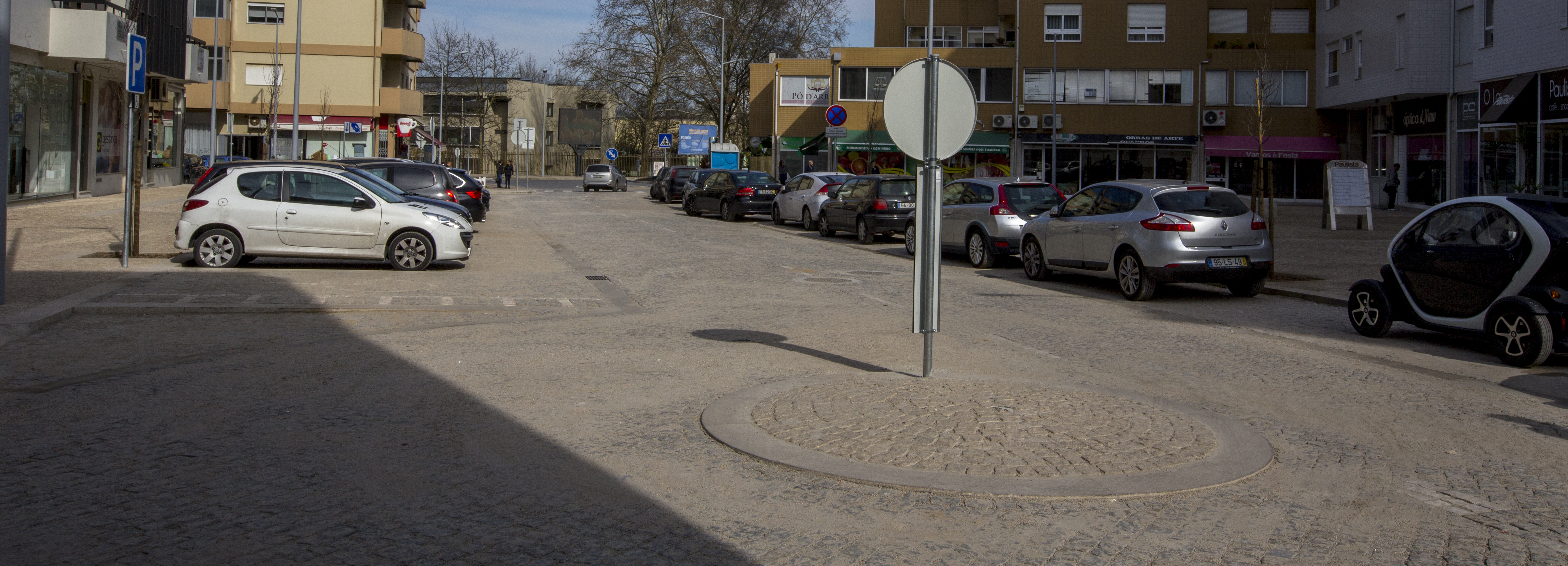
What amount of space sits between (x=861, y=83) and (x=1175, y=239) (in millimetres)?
43745

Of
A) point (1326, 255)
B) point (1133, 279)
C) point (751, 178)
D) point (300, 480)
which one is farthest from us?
point (751, 178)

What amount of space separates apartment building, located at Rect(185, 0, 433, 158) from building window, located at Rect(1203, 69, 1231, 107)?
36244 mm

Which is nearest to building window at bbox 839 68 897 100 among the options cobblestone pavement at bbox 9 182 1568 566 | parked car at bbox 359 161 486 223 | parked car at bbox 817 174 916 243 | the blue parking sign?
parked car at bbox 817 174 916 243

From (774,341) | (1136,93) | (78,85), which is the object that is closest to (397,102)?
(78,85)

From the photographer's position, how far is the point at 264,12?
58875 millimetres

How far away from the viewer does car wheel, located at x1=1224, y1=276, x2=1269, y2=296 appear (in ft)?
47.3

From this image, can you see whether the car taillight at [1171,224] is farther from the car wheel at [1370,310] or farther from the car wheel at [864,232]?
the car wheel at [864,232]

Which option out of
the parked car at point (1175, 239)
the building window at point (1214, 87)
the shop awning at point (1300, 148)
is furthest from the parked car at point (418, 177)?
the building window at point (1214, 87)

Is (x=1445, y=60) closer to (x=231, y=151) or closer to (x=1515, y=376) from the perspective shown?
(x=1515, y=376)

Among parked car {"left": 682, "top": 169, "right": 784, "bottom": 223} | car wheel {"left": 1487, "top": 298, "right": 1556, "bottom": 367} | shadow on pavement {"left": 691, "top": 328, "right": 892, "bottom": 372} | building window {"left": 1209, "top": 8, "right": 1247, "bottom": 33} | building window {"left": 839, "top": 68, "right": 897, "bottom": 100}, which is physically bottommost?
shadow on pavement {"left": 691, "top": 328, "right": 892, "bottom": 372}

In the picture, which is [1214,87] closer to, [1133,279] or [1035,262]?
[1035,262]

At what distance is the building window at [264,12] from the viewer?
192 ft

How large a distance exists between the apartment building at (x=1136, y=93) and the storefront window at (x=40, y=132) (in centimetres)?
2704

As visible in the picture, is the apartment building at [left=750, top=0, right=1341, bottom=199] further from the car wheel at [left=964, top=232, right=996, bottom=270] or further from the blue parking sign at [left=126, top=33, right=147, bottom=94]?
the blue parking sign at [left=126, top=33, right=147, bottom=94]
